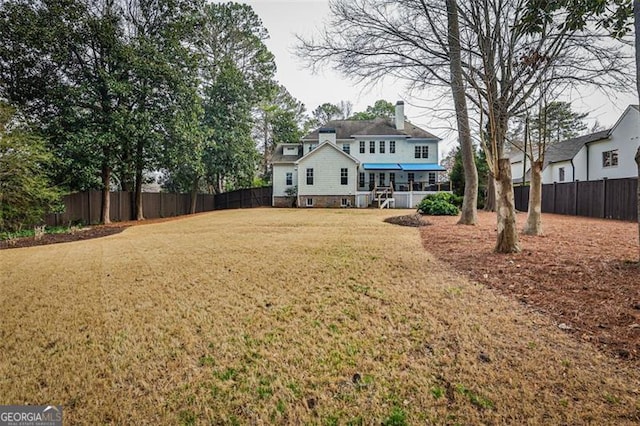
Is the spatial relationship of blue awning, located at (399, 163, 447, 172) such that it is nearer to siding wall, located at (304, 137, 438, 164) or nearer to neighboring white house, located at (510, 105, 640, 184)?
siding wall, located at (304, 137, 438, 164)

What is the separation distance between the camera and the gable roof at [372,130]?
26344 millimetres

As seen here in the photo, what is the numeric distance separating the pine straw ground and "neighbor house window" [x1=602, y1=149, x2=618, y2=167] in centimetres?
2349

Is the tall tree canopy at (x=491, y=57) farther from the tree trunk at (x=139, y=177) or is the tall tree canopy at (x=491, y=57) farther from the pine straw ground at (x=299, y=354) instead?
the tree trunk at (x=139, y=177)

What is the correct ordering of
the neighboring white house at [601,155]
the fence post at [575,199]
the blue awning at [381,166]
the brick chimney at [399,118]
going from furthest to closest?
the brick chimney at [399,118] → the blue awning at [381,166] → the neighboring white house at [601,155] → the fence post at [575,199]

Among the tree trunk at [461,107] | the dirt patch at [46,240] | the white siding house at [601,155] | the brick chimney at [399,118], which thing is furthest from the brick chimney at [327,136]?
the dirt patch at [46,240]

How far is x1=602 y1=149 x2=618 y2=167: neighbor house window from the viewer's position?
2004cm

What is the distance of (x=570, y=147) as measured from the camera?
79.5 feet

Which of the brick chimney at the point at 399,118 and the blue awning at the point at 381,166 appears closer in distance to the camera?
the blue awning at the point at 381,166

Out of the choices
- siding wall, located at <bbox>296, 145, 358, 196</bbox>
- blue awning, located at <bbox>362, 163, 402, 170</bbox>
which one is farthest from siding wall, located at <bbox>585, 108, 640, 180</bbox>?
siding wall, located at <bbox>296, 145, 358, 196</bbox>

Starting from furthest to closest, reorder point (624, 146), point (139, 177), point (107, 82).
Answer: point (624, 146)
point (139, 177)
point (107, 82)
